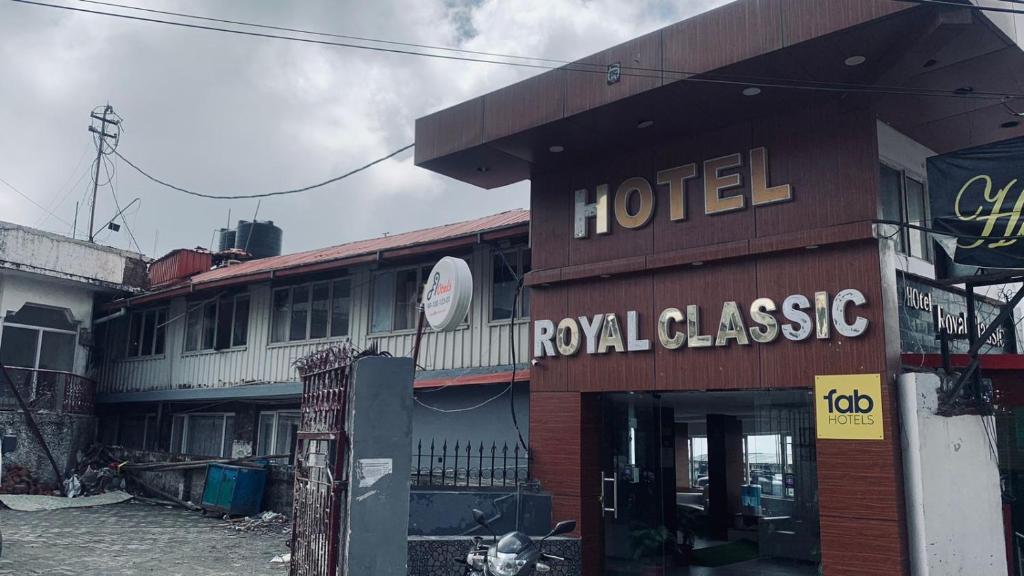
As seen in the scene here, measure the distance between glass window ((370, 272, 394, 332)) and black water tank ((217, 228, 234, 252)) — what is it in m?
16.0

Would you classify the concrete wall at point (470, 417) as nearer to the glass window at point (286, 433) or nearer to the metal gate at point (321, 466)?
the metal gate at point (321, 466)

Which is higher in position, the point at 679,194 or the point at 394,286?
the point at 679,194

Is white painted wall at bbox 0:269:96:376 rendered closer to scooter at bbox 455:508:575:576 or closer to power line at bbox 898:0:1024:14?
scooter at bbox 455:508:575:576

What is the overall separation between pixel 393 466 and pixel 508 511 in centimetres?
315

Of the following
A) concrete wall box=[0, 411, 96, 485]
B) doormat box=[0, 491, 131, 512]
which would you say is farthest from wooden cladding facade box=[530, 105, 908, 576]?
concrete wall box=[0, 411, 96, 485]

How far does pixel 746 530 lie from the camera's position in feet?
55.1

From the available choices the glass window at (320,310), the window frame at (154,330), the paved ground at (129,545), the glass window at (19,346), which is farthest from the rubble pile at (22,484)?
the glass window at (320,310)

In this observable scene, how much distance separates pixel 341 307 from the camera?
1612 centimetres

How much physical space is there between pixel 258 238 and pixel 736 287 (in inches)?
881

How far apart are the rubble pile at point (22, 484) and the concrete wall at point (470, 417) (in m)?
10.9

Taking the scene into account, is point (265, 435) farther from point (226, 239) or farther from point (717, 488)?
point (226, 239)

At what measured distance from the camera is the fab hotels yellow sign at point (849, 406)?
26.3ft

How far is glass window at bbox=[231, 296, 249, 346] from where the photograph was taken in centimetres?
1841

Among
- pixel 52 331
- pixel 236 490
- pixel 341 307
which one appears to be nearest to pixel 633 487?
pixel 341 307
